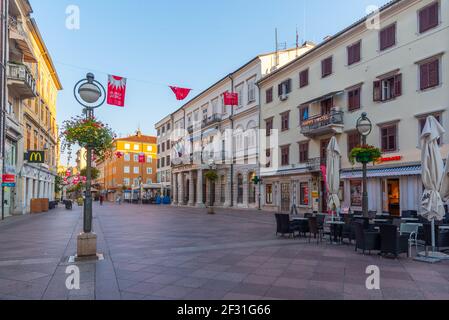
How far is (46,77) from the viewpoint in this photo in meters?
37.3

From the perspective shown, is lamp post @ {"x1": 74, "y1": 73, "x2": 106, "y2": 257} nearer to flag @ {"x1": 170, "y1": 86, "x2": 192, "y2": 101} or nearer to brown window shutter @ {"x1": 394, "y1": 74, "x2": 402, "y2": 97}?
flag @ {"x1": 170, "y1": 86, "x2": 192, "y2": 101}

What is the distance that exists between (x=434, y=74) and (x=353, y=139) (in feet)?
21.8

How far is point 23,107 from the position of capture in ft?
88.4

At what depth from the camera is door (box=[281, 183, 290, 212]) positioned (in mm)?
30558

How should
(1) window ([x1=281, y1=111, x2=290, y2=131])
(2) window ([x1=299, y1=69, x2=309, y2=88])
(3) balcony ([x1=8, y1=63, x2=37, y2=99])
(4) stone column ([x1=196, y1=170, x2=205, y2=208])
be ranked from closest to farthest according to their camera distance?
(3) balcony ([x1=8, y1=63, x2=37, y2=99]) → (2) window ([x1=299, y1=69, x2=309, y2=88]) → (1) window ([x1=281, y1=111, x2=290, y2=131]) → (4) stone column ([x1=196, y1=170, x2=205, y2=208])

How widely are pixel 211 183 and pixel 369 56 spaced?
24549 millimetres

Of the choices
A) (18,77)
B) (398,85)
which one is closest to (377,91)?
(398,85)

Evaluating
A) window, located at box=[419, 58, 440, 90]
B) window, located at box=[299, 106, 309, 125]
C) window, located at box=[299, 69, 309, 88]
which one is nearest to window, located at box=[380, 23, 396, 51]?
window, located at box=[419, 58, 440, 90]

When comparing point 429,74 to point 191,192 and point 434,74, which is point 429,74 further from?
point 191,192

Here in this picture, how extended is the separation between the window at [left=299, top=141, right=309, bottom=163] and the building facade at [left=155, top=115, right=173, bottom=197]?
3253 cm

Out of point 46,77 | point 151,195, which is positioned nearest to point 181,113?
point 151,195

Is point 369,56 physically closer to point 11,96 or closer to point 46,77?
point 11,96

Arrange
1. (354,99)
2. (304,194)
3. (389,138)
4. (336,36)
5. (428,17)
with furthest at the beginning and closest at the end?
1. (304,194)
2. (336,36)
3. (354,99)
4. (389,138)
5. (428,17)

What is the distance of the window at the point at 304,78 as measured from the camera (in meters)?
28.9
